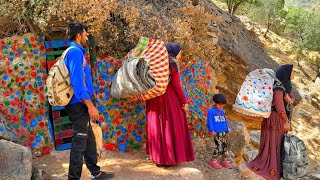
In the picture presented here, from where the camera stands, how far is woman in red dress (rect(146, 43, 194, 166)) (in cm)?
492

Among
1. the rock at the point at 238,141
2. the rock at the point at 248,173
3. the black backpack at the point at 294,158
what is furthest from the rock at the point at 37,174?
the rock at the point at 238,141

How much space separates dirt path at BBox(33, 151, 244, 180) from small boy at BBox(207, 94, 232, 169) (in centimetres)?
13

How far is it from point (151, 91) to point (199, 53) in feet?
7.20

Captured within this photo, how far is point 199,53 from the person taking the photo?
6.61 m

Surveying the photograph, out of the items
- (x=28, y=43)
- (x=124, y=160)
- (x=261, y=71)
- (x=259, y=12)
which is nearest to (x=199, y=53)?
(x=261, y=71)

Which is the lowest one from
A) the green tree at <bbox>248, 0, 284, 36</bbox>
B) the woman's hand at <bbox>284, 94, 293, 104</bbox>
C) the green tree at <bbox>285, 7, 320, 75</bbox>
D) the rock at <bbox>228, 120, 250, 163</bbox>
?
the rock at <bbox>228, 120, 250, 163</bbox>

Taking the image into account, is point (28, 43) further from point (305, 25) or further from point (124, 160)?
point (305, 25)

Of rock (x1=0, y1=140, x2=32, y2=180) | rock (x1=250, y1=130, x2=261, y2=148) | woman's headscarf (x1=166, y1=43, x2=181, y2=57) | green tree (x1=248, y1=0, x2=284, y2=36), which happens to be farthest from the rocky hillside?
rock (x1=0, y1=140, x2=32, y2=180)

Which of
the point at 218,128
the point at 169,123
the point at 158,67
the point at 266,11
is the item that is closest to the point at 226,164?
the point at 218,128

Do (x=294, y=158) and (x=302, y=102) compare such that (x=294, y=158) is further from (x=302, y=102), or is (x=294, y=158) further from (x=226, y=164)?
(x=302, y=102)

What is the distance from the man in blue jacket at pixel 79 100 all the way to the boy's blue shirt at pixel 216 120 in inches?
76.2

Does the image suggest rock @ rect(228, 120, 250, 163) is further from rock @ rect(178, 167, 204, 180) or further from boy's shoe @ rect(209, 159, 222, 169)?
rock @ rect(178, 167, 204, 180)

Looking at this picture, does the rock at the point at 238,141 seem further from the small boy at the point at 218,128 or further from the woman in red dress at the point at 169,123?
the woman in red dress at the point at 169,123

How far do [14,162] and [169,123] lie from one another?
2008 mm
